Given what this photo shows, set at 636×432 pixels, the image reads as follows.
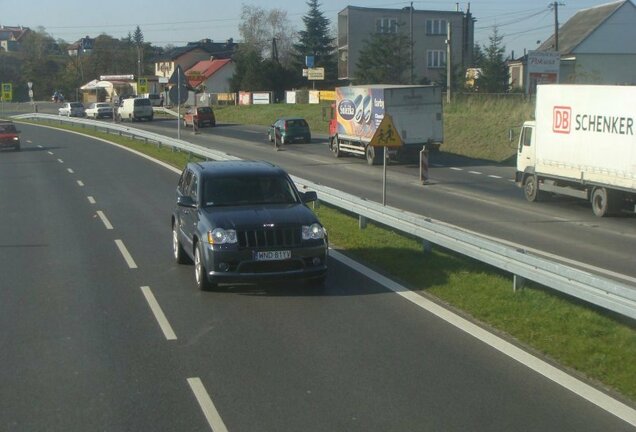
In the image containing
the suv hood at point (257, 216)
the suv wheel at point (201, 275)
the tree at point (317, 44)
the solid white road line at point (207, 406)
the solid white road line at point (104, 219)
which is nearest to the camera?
the solid white road line at point (207, 406)

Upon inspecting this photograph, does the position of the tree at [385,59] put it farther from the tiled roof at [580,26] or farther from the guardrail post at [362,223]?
the guardrail post at [362,223]

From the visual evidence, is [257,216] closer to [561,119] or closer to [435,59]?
[561,119]

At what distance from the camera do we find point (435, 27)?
90625mm

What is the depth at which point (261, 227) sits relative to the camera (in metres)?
10.9

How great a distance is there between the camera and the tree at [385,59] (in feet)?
264

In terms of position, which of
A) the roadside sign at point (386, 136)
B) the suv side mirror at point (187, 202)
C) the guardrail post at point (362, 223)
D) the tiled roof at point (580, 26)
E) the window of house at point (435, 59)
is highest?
the tiled roof at point (580, 26)

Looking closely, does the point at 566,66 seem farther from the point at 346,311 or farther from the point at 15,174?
the point at 346,311

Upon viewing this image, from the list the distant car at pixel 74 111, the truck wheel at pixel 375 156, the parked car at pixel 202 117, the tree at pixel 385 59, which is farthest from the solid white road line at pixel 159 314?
the distant car at pixel 74 111

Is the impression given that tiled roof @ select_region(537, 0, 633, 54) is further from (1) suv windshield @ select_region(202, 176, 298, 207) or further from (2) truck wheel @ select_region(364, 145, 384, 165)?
(1) suv windshield @ select_region(202, 176, 298, 207)

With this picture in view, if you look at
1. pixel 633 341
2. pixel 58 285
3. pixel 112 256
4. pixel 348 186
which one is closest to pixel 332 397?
pixel 633 341

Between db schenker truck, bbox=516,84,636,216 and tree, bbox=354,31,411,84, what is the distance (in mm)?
56449

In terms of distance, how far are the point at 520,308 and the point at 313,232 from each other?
271cm

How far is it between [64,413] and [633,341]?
16.7 ft

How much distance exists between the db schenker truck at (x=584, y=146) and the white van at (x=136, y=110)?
176 feet
